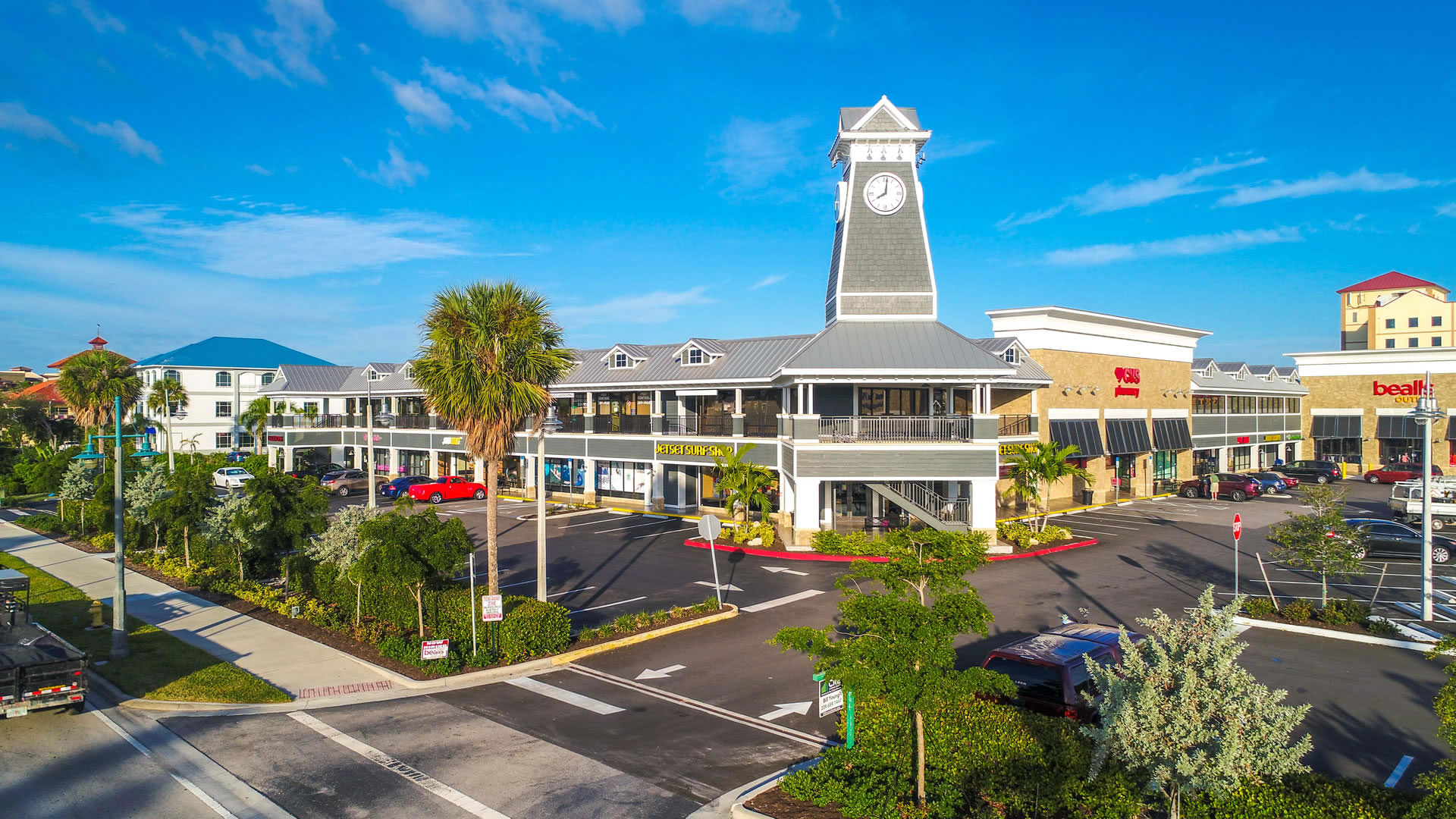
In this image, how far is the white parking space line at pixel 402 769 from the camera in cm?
1008

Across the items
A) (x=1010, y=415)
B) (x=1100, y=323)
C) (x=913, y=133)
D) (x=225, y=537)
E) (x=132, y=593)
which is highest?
(x=913, y=133)

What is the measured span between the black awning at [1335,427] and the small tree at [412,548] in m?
69.7

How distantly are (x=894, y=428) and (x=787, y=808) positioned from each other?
23.5 m

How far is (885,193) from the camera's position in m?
32.4

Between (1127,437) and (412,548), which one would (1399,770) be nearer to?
→ (412,548)

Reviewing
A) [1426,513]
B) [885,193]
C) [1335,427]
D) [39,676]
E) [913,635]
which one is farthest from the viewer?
[1335,427]

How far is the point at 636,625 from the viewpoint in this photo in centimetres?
1900

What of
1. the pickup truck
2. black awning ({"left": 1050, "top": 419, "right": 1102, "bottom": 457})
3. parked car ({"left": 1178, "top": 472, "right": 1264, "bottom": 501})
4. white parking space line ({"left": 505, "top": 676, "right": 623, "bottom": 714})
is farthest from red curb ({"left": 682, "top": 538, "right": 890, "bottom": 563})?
parked car ({"left": 1178, "top": 472, "right": 1264, "bottom": 501})

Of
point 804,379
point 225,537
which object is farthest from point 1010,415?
point 225,537

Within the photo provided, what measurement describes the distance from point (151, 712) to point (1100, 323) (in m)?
43.9

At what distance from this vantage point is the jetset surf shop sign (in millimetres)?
57250

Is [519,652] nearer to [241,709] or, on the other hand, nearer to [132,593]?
[241,709]

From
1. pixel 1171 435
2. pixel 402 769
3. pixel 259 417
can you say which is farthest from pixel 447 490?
pixel 1171 435

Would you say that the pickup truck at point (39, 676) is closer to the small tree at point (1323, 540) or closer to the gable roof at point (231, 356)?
the small tree at point (1323, 540)
